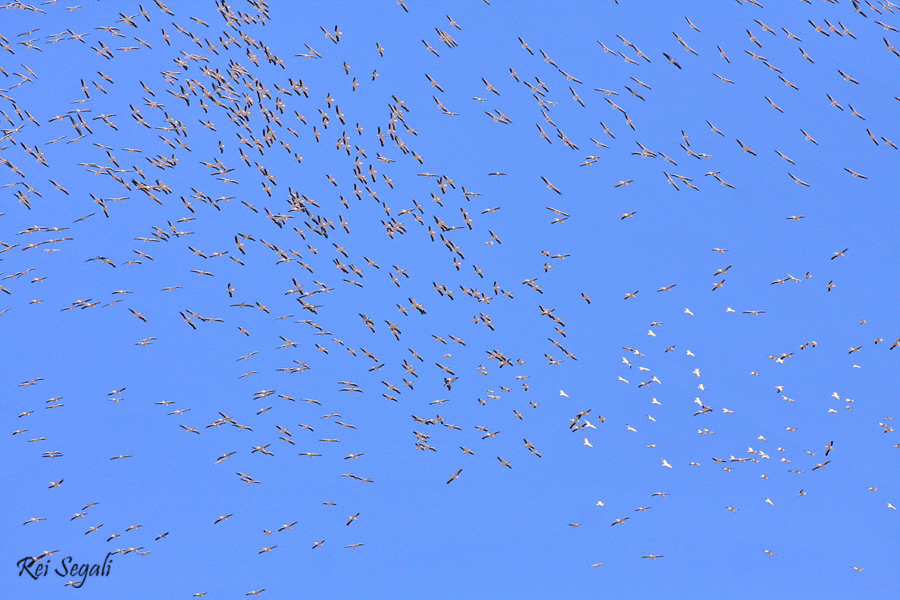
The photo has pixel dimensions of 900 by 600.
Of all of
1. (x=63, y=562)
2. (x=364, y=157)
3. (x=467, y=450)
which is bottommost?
(x=63, y=562)

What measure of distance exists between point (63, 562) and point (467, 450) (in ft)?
103

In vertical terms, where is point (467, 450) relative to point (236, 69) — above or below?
below

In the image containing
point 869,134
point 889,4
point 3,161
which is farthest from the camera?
point 3,161

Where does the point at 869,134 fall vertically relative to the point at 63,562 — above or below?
above

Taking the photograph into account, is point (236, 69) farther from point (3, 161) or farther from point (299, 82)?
point (3, 161)

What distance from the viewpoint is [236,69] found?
238ft

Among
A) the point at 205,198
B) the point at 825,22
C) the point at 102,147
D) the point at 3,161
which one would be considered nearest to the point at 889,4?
the point at 825,22

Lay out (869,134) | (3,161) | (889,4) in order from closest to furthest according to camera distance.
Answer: (889,4)
(869,134)
(3,161)

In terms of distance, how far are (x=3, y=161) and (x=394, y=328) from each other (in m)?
33.9

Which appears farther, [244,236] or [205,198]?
[205,198]

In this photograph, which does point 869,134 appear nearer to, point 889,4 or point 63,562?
point 889,4

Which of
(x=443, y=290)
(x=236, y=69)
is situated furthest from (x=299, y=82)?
(x=443, y=290)

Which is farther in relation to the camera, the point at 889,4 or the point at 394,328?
the point at 394,328

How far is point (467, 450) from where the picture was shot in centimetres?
7550
